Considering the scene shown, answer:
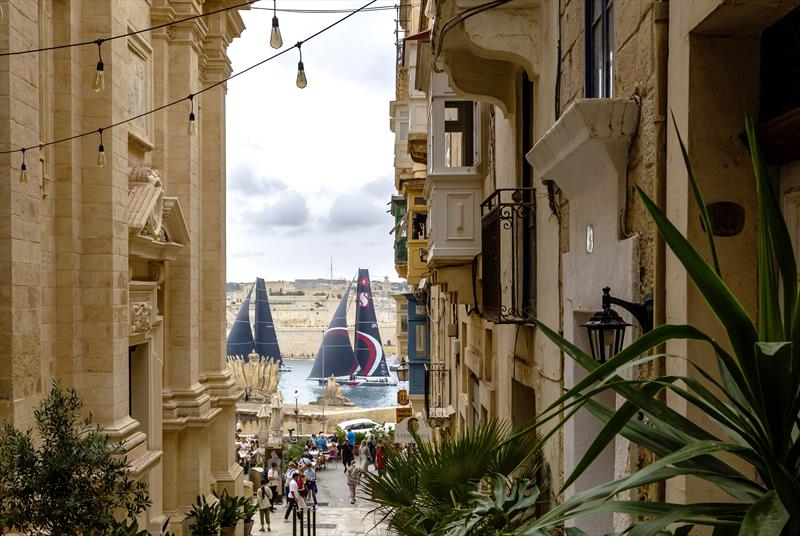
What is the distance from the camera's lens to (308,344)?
186750 mm

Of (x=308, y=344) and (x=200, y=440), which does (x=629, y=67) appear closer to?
Result: (x=200, y=440)

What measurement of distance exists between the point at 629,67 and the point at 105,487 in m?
6.00

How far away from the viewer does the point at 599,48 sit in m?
4.44

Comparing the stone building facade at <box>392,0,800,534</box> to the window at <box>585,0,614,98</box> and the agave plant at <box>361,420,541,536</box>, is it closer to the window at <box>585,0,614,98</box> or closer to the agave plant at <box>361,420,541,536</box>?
the window at <box>585,0,614,98</box>

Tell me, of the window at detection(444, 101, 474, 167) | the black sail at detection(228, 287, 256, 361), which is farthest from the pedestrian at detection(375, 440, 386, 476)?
the black sail at detection(228, 287, 256, 361)

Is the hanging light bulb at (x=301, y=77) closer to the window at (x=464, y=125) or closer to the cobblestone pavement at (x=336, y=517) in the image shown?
the window at (x=464, y=125)

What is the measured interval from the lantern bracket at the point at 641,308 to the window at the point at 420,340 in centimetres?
2538

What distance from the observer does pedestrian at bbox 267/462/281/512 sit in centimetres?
1945

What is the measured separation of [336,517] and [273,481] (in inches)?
159

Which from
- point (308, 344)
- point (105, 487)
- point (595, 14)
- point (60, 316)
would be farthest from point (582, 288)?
point (308, 344)

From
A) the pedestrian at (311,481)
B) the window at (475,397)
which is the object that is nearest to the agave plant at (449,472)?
the window at (475,397)

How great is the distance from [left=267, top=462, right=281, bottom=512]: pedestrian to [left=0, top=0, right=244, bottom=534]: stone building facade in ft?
2.98

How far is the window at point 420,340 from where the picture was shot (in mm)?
28922

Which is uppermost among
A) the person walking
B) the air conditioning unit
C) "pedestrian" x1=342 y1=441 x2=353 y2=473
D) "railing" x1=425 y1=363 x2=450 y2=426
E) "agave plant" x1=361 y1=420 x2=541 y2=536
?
the air conditioning unit
